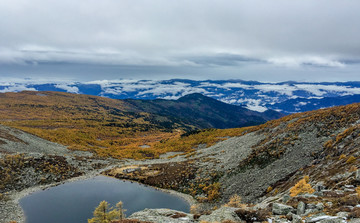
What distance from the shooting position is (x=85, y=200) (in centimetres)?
5047

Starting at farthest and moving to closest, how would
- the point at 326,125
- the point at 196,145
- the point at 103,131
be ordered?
1. the point at 103,131
2. the point at 196,145
3. the point at 326,125

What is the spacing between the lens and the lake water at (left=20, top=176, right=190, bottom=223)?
4362cm

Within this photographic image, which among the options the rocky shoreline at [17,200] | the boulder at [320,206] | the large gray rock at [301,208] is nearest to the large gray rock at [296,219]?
the large gray rock at [301,208]

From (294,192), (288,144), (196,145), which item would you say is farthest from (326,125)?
(196,145)

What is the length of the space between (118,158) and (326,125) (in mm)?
75669

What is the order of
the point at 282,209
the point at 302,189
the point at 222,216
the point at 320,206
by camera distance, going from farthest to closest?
1. the point at 302,189
2. the point at 222,216
3. the point at 282,209
4. the point at 320,206

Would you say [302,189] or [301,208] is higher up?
[301,208]

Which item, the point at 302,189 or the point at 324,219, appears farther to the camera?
the point at 302,189

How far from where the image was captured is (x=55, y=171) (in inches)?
2398

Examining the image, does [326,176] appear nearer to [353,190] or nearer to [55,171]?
[353,190]

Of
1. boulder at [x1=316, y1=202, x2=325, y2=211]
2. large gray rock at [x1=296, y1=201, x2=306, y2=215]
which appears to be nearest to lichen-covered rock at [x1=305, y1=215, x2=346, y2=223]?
boulder at [x1=316, y1=202, x2=325, y2=211]

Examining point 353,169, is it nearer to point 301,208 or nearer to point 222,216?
point 301,208

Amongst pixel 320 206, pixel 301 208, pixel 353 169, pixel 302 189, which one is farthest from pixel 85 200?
pixel 353 169

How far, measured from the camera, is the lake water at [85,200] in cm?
4362
